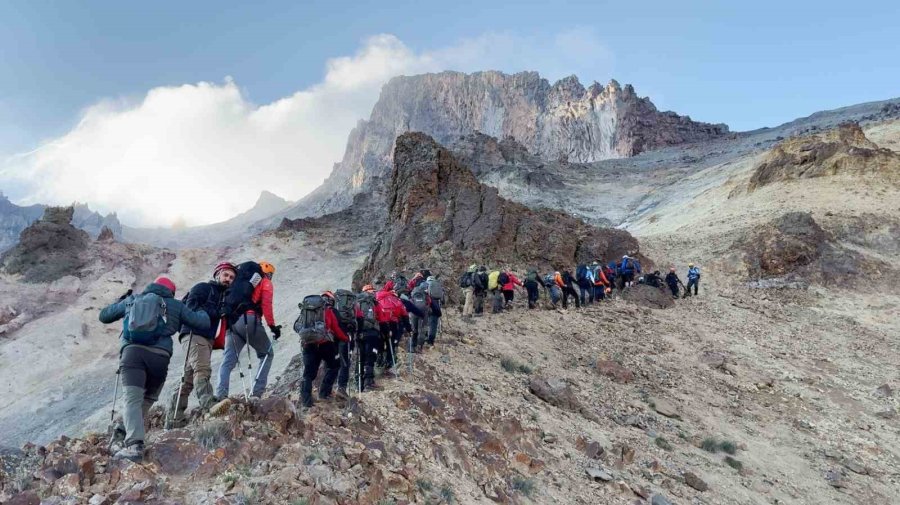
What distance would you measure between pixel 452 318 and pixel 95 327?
71.3ft

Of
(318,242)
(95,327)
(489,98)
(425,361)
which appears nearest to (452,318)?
(425,361)

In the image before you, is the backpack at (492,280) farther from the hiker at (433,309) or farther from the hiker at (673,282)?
the hiker at (673,282)

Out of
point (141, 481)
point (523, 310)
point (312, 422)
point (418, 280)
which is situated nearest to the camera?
point (141, 481)

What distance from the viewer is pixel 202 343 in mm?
6742

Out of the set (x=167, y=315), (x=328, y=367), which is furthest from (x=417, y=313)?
(x=167, y=315)

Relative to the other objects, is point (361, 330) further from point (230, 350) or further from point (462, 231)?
point (462, 231)

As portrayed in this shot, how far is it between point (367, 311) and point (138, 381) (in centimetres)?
425

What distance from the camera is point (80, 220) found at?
101m

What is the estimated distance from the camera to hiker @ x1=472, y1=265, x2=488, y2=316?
51.9 feet

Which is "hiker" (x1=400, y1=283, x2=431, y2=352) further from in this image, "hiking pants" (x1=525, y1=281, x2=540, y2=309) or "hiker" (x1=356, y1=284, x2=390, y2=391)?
"hiking pants" (x1=525, y1=281, x2=540, y2=309)

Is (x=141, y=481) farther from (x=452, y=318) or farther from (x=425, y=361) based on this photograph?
(x=452, y=318)

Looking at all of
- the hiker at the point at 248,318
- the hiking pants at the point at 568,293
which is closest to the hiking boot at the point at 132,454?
the hiker at the point at 248,318

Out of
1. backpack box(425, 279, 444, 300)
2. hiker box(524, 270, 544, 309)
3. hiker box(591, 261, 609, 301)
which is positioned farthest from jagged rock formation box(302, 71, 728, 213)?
backpack box(425, 279, 444, 300)

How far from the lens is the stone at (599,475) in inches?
303
